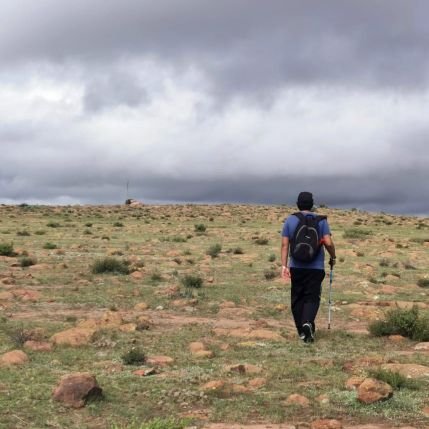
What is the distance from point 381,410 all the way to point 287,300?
7.69 metres

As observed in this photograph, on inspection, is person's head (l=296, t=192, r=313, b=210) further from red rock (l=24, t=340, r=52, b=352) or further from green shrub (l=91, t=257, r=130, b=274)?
green shrub (l=91, t=257, r=130, b=274)

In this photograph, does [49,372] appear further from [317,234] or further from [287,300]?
[287,300]

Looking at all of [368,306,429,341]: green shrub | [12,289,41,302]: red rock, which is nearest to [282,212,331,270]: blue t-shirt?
[368,306,429,341]: green shrub

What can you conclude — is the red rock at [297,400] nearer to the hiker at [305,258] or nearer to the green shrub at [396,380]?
the green shrub at [396,380]

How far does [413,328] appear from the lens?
9578 millimetres

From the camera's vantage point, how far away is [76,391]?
6.00 m

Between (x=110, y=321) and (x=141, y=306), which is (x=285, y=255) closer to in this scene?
(x=110, y=321)

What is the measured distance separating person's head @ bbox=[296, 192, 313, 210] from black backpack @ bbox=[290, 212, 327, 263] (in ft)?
0.77

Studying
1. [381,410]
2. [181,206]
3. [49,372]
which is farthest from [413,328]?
[181,206]

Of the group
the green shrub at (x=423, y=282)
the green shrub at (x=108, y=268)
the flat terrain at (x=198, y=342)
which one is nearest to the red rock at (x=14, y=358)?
the flat terrain at (x=198, y=342)

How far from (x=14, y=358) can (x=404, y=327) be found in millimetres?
5958

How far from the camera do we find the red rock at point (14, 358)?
7543mm

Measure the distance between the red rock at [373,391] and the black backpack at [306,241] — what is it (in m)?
2.95

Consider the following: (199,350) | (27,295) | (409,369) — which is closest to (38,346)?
(199,350)
